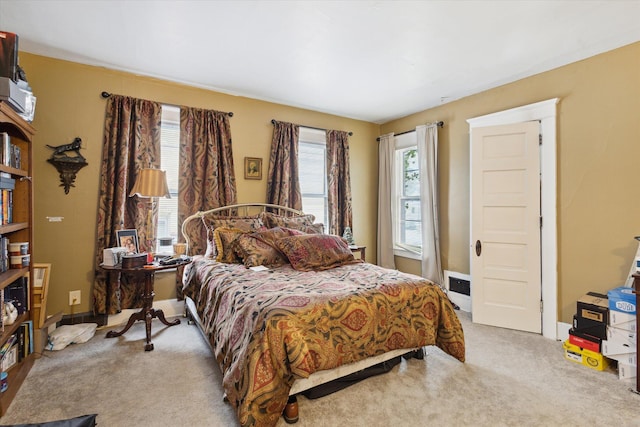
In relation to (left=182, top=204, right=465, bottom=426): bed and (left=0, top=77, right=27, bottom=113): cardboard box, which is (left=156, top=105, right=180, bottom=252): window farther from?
(left=0, top=77, right=27, bottom=113): cardboard box

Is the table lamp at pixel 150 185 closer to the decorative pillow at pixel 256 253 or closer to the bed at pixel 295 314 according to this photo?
the bed at pixel 295 314

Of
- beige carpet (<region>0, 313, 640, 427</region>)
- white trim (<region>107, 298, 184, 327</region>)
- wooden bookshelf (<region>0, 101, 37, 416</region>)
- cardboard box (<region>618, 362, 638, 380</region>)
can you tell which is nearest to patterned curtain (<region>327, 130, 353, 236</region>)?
white trim (<region>107, 298, 184, 327</region>)

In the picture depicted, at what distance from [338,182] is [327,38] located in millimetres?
2278

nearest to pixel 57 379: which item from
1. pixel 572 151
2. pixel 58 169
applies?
pixel 58 169

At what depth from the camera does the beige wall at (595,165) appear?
253 cm

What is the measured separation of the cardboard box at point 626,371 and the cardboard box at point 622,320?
0.83ft

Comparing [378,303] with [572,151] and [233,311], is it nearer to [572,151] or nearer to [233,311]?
[233,311]

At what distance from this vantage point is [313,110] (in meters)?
4.37

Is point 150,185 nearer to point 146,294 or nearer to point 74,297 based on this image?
point 146,294

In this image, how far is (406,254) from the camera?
14.9 feet

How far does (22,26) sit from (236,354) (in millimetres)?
3022

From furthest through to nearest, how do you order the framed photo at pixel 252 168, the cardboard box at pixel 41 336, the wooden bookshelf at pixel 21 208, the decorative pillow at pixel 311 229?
the framed photo at pixel 252 168 < the decorative pillow at pixel 311 229 < the cardboard box at pixel 41 336 < the wooden bookshelf at pixel 21 208

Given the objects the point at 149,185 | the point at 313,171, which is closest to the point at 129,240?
the point at 149,185

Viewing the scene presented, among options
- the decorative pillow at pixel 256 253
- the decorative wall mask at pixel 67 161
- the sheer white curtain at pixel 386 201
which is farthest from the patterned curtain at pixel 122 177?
the sheer white curtain at pixel 386 201
